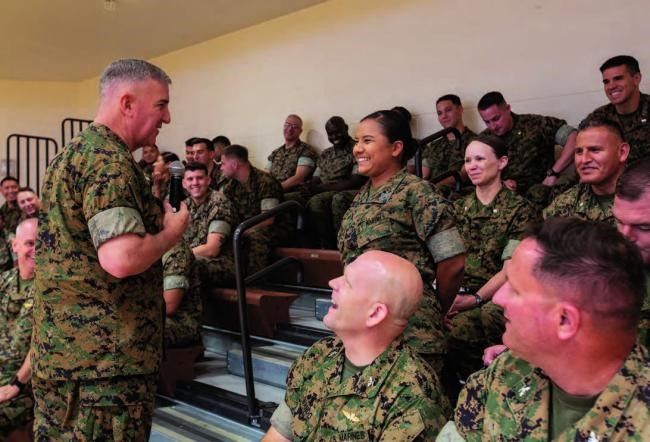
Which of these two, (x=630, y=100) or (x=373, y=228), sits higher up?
(x=630, y=100)

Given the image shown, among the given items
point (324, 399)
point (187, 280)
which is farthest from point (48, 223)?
point (187, 280)

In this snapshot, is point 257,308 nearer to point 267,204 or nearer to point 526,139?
point 267,204

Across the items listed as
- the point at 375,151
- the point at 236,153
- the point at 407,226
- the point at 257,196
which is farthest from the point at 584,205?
the point at 236,153

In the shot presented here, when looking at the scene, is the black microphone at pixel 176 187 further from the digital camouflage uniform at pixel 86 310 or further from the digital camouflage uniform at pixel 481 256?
the digital camouflage uniform at pixel 481 256

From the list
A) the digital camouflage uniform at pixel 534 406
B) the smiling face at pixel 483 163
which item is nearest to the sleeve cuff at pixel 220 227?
the smiling face at pixel 483 163

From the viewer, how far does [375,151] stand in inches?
96.6

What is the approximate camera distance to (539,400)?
117 cm

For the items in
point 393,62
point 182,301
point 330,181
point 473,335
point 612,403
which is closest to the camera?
point 612,403

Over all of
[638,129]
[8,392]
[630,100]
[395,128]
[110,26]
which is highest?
[110,26]

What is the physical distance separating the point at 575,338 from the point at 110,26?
303 inches

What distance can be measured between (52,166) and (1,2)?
5933 mm

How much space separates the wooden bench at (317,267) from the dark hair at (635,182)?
2.81 metres

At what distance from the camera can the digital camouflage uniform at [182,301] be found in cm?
377

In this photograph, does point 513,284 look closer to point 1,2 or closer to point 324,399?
point 324,399
